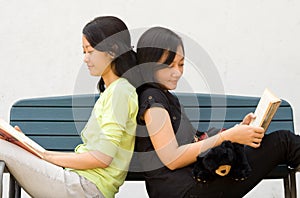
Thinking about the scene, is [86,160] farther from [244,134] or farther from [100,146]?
[244,134]

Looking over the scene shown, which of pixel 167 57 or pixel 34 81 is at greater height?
pixel 167 57

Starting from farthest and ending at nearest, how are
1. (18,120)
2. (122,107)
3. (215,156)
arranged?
(18,120) → (122,107) → (215,156)

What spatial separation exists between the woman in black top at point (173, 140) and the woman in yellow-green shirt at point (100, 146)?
0.05m

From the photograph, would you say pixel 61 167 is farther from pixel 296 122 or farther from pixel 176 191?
pixel 296 122

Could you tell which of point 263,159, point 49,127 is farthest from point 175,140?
point 49,127

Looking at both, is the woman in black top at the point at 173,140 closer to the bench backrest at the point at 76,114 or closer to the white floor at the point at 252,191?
the bench backrest at the point at 76,114

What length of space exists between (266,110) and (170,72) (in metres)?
0.35

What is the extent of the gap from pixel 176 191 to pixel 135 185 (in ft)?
3.97

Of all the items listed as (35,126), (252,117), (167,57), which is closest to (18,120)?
(35,126)

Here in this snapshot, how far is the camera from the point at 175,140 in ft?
7.14

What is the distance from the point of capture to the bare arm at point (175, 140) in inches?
84.3

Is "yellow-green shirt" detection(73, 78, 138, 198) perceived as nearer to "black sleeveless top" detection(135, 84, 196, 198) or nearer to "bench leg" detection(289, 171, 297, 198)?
"black sleeveless top" detection(135, 84, 196, 198)

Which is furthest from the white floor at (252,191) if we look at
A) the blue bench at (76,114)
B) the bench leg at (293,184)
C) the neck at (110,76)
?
the neck at (110,76)

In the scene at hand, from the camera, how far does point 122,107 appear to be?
87.1 inches
